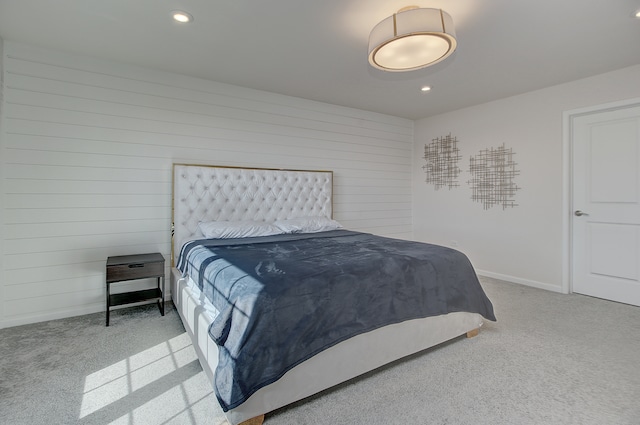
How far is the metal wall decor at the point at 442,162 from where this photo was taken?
4922mm

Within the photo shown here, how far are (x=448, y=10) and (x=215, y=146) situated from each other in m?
2.70

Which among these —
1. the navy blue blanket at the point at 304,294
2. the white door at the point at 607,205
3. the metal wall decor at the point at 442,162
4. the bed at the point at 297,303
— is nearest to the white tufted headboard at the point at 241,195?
the bed at the point at 297,303

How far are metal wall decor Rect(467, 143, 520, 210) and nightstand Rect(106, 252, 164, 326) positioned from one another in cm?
424

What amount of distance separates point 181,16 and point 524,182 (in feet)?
13.9

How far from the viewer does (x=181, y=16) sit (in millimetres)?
2375

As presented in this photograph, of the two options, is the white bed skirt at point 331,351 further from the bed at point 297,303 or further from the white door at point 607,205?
the white door at point 607,205

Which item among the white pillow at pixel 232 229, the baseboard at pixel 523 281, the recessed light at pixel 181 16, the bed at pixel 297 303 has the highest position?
the recessed light at pixel 181 16

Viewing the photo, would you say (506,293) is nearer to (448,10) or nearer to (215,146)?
(448,10)

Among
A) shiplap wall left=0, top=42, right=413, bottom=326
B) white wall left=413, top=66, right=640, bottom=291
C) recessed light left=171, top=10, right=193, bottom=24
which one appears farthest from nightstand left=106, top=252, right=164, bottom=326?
white wall left=413, top=66, right=640, bottom=291

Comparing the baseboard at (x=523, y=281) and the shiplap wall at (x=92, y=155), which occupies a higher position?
the shiplap wall at (x=92, y=155)

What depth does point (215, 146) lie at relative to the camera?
3.74 m

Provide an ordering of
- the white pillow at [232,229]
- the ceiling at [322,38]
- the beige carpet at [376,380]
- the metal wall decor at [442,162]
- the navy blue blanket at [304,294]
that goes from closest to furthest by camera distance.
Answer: the navy blue blanket at [304,294] < the beige carpet at [376,380] < the ceiling at [322,38] < the white pillow at [232,229] < the metal wall decor at [442,162]

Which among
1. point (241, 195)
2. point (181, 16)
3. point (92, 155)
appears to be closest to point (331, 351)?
point (241, 195)

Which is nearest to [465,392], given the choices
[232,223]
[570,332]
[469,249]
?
[570,332]
